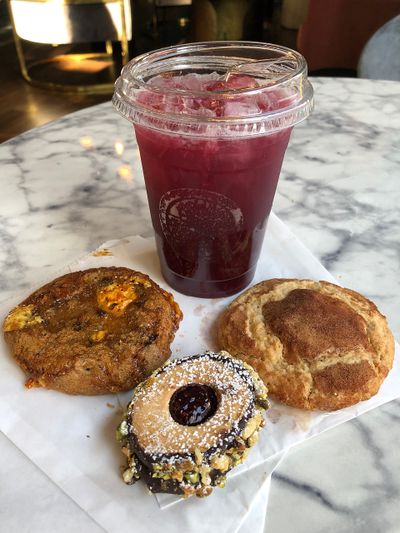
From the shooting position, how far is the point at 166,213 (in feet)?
3.03

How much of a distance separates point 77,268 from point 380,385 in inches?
24.2

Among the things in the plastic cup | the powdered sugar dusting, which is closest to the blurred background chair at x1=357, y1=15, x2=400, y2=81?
the plastic cup

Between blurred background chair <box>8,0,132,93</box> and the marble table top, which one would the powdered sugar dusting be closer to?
the marble table top

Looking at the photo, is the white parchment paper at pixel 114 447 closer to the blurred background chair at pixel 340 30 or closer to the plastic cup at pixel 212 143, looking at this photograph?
the plastic cup at pixel 212 143

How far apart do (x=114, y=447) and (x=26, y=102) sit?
3346 millimetres

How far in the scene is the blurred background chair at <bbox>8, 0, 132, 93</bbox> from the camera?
3.42m

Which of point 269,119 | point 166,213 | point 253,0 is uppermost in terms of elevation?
point 269,119

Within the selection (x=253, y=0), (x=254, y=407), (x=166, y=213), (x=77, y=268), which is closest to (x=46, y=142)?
(x=77, y=268)

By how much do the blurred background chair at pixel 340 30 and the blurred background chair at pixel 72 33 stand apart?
134cm

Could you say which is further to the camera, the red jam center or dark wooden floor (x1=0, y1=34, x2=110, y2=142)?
dark wooden floor (x1=0, y1=34, x2=110, y2=142)

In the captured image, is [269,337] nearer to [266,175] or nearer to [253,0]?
Answer: [266,175]

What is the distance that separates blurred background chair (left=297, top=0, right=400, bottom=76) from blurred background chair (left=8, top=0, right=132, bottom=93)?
4.41 feet

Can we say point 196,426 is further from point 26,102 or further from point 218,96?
point 26,102

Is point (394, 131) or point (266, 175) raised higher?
point (266, 175)
